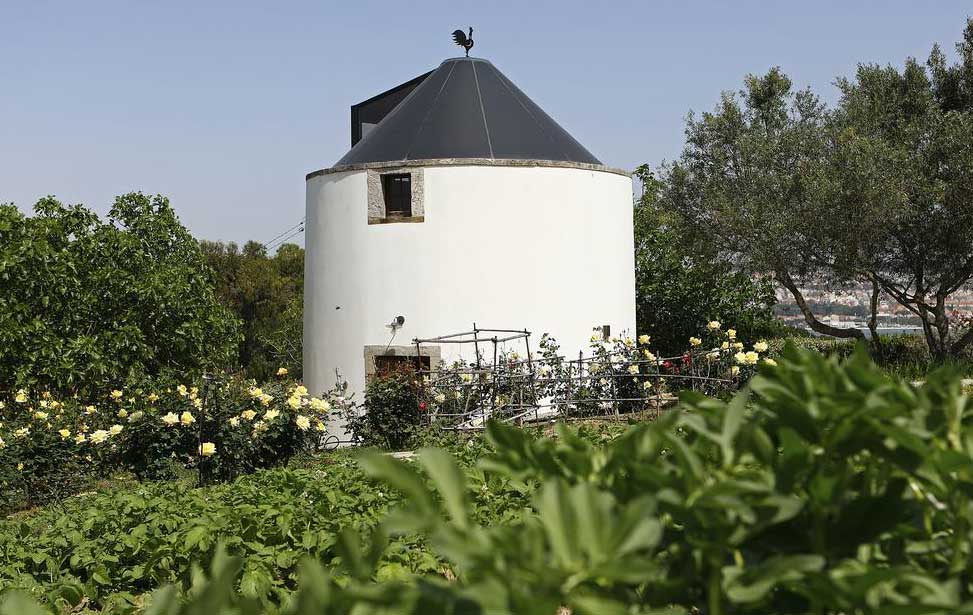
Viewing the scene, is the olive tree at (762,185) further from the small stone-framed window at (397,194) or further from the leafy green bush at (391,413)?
the leafy green bush at (391,413)

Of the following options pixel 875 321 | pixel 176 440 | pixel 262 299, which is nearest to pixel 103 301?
pixel 176 440

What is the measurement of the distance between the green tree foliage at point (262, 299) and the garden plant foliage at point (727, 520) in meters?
29.5

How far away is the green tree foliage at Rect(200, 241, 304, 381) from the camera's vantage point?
105 feet

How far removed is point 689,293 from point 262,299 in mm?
19467

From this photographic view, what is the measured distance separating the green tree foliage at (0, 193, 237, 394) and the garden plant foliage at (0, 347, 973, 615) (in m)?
15.7

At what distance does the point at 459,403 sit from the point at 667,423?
12120 mm

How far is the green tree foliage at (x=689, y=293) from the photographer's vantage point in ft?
69.5

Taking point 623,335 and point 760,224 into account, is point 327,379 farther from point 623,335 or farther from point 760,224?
point 760,224

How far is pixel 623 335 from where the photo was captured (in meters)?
16.3

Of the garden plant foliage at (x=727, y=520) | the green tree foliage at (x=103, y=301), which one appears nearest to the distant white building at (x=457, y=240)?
the green tree foliage at (x=103, y=301)

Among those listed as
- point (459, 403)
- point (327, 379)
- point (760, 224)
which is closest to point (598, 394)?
point (459, 403)

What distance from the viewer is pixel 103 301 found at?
17016 millimetres

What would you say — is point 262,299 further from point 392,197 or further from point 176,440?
point 176,440

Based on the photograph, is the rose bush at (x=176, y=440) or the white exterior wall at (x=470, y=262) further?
the white exterior wall at (x=470, y=262)
